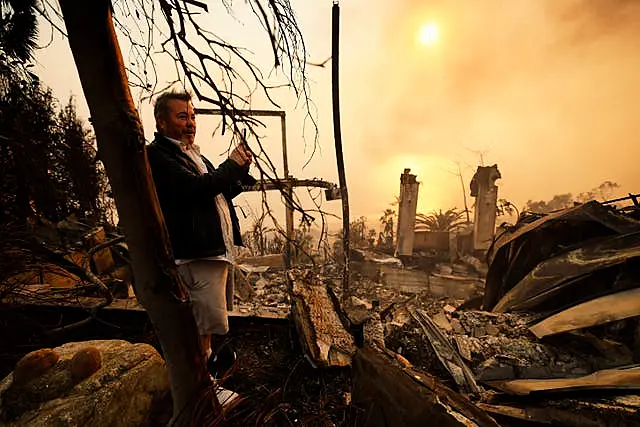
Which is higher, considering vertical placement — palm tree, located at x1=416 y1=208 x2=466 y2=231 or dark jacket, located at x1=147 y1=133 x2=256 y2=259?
dark jacket, located at x1=147 y1=133 x2=256 y2=259

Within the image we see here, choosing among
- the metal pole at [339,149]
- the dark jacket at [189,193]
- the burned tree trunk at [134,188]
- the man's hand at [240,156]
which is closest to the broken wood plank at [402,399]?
the burned tree trunk at [134,188]

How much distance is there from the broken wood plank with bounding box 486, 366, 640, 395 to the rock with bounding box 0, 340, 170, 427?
2617 mm

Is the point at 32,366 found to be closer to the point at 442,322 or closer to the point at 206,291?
the point at 206,291

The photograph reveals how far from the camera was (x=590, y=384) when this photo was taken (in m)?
2.00

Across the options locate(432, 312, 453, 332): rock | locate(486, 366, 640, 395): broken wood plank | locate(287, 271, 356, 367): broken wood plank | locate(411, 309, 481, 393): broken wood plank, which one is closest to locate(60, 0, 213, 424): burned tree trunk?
locate(287, 271, 356, 367): broken wood plank

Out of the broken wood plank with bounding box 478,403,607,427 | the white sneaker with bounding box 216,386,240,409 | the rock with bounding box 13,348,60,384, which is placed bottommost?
the broken wood plank with bounding box 478,403,607,427

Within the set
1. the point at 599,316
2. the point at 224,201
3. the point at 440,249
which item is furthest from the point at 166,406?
the point at 440,249

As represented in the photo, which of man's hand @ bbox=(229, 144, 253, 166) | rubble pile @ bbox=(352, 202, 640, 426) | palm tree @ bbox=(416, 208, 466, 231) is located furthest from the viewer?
palm tree @ bbox=(416, 208, 466, 231)

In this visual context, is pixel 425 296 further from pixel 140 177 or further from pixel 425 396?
pixel 140 177

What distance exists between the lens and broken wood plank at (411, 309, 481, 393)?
242cm

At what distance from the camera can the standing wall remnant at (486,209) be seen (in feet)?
38.1

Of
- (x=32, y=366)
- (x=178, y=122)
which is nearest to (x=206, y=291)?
(x=32, y=366)

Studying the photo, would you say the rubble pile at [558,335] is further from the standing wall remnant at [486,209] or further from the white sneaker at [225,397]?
the standing wall remnant at [486,209]

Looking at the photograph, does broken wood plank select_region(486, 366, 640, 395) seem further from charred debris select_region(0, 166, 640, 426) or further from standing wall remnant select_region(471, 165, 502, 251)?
standing wall remnant select_region(471, 165, 502, 251)
